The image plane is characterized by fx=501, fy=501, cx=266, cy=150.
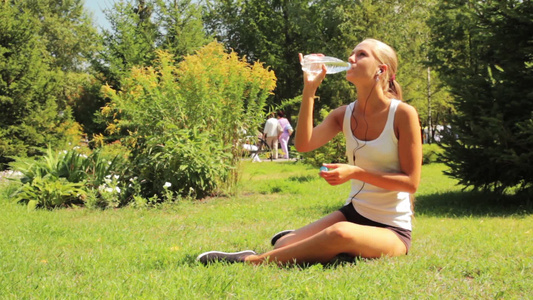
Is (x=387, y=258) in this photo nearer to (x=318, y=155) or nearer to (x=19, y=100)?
(x=318, y=155)

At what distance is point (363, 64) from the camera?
133 inches

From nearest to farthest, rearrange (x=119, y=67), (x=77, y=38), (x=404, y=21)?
(x=119, y=67), (x=404, y=21), (x=77, y=38)

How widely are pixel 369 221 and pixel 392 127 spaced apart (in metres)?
0.66

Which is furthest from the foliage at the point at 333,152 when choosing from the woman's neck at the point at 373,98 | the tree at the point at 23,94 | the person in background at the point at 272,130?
the woman's neck at the point at 373,98

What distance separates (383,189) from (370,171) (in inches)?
11.3

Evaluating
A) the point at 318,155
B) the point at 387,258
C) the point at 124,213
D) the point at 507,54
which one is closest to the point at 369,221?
the point at 387,258

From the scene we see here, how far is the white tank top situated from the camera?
3363 millimetres

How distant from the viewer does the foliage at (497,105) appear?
252 inches

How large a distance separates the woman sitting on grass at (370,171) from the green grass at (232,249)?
0.14m

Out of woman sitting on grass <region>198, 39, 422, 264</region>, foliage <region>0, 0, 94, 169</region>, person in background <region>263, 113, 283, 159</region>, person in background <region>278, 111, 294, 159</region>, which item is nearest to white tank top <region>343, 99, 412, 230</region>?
woman sitting on grass <region>198, 39, 422, 264</region>

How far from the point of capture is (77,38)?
121 ft

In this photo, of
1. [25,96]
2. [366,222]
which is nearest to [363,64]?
[366,222]

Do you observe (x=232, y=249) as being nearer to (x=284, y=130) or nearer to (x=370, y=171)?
(x=370, y=171)

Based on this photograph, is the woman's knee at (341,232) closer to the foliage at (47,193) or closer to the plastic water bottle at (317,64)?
the plastic water bottle at (317,64)
